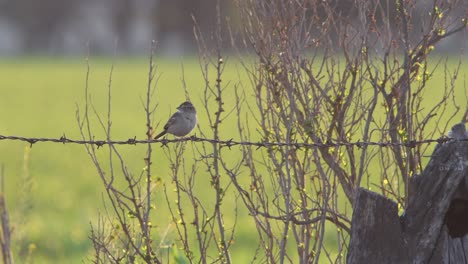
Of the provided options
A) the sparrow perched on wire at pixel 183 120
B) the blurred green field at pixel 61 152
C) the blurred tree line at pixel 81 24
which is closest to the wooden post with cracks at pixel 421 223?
the blurred green field at pixel 61 152

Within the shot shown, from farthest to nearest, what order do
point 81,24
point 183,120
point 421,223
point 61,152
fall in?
point 81,24
point 61,152
point 183,120
point 421,223

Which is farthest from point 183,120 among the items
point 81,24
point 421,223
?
point 81,24

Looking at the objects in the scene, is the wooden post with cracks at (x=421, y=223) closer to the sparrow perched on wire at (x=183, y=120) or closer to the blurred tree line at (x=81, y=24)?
the sparrow perched on wire at (x=183, y=120)

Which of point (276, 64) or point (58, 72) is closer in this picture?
point (276, 64)

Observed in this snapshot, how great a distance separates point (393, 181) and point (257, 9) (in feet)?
4.28

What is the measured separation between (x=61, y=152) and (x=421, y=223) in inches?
976

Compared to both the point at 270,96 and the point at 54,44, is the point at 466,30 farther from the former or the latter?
the point at 54,44

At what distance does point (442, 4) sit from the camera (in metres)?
6.32

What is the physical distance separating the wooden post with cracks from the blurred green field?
2187mm

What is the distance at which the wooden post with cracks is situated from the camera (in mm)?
4039

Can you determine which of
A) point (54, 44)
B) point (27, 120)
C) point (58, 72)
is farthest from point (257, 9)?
point (54, 44)

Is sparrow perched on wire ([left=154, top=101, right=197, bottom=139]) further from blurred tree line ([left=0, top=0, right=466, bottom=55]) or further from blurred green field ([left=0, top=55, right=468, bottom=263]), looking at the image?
blurred tree line ([left=0, top=0, right=466, bottom=55])

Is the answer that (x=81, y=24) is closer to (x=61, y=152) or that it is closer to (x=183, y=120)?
(x=61, y=152)

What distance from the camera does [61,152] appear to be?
2828 centimetres
